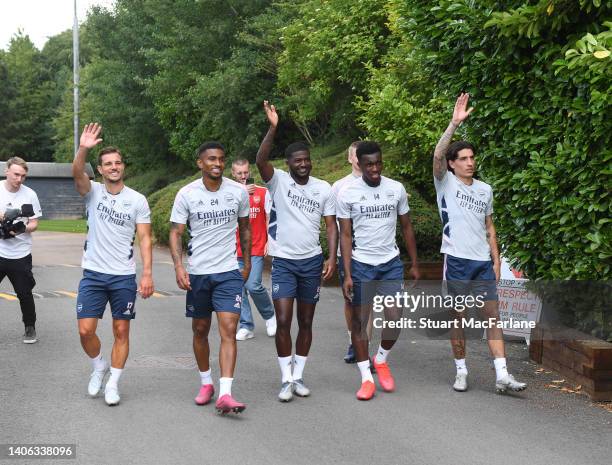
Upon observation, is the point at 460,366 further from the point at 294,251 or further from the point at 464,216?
the point at 294,251

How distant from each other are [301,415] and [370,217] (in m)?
1.75

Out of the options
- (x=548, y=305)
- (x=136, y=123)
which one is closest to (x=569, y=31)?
(x=548, y=305)

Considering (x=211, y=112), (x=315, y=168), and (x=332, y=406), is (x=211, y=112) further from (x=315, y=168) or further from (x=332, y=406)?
(x=332, y=406)

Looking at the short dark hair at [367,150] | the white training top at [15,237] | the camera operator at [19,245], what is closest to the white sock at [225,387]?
the short dark hair at [367,150]

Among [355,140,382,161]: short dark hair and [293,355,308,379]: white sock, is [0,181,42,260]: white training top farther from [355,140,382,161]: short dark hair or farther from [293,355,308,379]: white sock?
[355,140,382,161]: short dark hair

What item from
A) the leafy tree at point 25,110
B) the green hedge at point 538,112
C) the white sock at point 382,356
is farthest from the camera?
the leafy tree at point 25,110

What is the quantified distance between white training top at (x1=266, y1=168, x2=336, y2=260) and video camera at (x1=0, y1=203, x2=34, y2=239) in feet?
11.5

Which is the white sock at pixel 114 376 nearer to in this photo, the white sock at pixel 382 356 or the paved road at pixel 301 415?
the paved road at pixel 301 415

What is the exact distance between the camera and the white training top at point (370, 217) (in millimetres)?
7480

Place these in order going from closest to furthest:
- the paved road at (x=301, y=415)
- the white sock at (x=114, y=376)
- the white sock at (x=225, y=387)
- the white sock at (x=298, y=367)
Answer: the paved road at (x=301, y=415), the white sock at (x=225, y=387), the white sock at (x=114, y=376), the white sock at (x=298, y=367)

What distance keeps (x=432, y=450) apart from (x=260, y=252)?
4.88 m

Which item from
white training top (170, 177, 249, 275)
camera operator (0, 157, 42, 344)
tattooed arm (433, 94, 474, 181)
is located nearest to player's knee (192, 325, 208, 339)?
white training top (170, 177, 249, 275)

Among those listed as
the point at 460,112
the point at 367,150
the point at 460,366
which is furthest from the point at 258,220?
the point at 460,112

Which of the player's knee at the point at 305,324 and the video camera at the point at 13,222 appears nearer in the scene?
the player's knee at the point at 305,324
